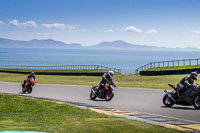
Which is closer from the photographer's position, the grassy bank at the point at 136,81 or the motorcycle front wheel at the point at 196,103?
the motorcycle front wheel at the point at 196,103

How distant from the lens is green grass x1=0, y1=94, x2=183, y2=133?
8656 millimetres

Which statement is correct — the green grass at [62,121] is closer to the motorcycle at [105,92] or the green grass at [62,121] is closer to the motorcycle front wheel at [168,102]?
the motorcycle at [105,92]

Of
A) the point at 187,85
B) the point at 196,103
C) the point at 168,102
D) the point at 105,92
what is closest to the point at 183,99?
the point at 196,103

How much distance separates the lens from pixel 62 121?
1002 cm

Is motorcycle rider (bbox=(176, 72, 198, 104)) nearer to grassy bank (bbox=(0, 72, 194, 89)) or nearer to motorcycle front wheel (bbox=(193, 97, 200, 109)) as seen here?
motorcycle front wheel (bbox=(193, 97, 200, 109))

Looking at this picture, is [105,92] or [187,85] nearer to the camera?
[187,85]

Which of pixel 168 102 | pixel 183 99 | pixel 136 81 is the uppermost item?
pixel 136 81

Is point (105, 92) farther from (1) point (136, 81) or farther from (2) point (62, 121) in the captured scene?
(1) point (136, 81)

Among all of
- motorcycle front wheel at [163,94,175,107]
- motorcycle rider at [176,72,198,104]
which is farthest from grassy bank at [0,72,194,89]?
motorcycle rider at [176,72,198,104]

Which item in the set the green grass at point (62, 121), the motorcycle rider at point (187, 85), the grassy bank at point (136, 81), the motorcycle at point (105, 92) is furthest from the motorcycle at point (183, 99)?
the grassy bank at point (136, 81)

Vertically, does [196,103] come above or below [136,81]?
below

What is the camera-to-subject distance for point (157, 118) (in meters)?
10.9

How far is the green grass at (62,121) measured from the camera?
28.4 feet

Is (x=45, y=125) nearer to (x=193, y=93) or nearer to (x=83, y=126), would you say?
(x=83, y=126)
